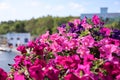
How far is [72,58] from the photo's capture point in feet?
8.64

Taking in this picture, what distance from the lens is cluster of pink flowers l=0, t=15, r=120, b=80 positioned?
2461 millimetres

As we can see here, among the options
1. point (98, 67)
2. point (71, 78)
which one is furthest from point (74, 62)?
point (71, 78)

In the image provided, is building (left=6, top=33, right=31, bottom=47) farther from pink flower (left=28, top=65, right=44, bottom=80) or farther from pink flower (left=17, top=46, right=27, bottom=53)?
pink flower (left=28, top=65, right=44, bottom=80)

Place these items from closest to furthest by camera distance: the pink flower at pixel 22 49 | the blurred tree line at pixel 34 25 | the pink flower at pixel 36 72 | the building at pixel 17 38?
1. the pink flower at pixel 36 72
2. the pink flower at pixel 22 49
3. the building at pixel 17 38
4. the blurred tree line at pixel 34 25

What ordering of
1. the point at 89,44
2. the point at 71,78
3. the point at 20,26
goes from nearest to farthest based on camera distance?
the point at 71,78 → the point at 89,44 → the point at 20,26

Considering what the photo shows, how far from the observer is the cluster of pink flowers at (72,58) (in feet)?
8.07

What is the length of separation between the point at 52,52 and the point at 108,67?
0.81 meters

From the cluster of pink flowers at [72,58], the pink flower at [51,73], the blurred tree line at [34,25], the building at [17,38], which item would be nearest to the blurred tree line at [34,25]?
the blurred tree line at [34,25]

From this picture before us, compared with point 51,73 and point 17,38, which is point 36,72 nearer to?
point 51,73

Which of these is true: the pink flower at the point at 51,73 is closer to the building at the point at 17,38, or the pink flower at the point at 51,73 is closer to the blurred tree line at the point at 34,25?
the building at the point at 17,38

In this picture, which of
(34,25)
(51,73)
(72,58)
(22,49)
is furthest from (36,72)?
(34,25)

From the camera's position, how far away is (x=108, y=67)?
2.58 meters

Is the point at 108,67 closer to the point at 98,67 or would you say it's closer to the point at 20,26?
the point at 98,67

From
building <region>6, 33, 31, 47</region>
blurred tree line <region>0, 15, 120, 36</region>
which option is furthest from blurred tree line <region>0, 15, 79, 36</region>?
building <region>6, 33, 31, 47</region>
